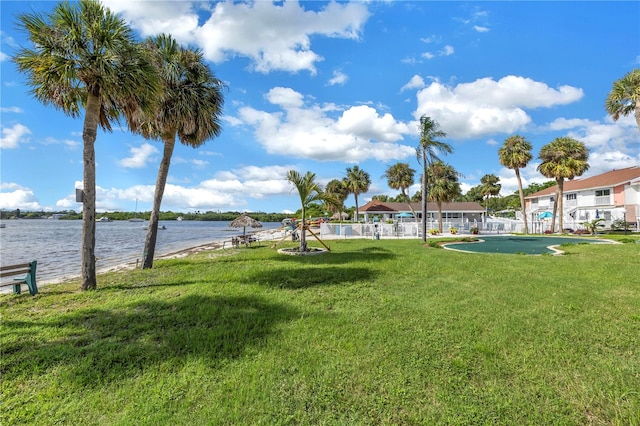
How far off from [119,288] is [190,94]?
812 cm

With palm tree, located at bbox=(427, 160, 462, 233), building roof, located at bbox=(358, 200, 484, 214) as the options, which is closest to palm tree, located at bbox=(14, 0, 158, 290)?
palm tree, located at bbox=(427, 160, 462, 233)

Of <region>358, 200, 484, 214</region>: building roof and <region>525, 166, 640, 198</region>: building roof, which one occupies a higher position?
<region>525, 166, 640, 198</region>: building roof

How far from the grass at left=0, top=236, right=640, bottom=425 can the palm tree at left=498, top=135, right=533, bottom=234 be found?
2667 cm

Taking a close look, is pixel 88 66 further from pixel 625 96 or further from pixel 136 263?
pixel 625 96

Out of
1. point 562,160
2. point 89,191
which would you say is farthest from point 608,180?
point 89,191

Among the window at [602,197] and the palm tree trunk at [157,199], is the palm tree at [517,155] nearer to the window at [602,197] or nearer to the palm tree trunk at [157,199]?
the window at [602,197]

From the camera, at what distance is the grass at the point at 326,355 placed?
3.00 metres

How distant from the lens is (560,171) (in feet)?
91.7

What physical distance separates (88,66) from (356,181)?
152 feet

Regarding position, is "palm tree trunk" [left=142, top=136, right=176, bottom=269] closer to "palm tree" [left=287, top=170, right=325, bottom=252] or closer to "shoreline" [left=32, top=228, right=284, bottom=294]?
"shoreline" [left=32, top=228, right=284, bottom=294]

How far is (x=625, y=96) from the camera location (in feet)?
61.0

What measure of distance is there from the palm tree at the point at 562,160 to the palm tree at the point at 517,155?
4.69 ft

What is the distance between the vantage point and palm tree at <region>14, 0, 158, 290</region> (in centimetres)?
763

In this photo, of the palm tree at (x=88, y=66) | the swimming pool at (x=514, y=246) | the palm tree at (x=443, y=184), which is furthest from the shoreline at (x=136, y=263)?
the palm tree at (x=443, y=184)
